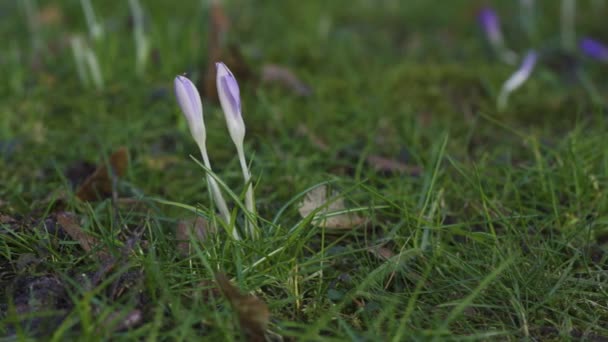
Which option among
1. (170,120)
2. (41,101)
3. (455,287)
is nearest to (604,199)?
(455,287)

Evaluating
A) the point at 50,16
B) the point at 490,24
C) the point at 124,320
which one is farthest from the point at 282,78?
the point at 124,320

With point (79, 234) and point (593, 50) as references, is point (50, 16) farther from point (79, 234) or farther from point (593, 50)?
point (593, 50)

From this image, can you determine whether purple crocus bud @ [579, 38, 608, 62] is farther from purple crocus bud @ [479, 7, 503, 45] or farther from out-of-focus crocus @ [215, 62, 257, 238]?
out-of-focus crocus @ [215, 62, 257, 238]

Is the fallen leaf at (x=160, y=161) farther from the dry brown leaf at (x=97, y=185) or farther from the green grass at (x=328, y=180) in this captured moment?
the dry brown leaf at (x=97, y=185)

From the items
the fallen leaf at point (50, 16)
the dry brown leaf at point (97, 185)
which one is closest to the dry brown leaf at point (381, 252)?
the dry brown leaf at point (97, 185)

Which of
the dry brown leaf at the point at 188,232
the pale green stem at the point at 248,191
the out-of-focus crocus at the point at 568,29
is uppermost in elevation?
the pale green stem at the point at 248,191

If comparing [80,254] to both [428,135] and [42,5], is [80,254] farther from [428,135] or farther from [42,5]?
[42,5]

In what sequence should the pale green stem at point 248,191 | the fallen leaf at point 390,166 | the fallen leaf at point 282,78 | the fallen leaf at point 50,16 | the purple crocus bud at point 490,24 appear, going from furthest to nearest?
the fallen leaf at point 50,16 → the purple crocus bud at point 490,24 → the fallen leaf at point 282,78 → the fallen leaf at point 390,166 → the pale green stem at point 248,191
